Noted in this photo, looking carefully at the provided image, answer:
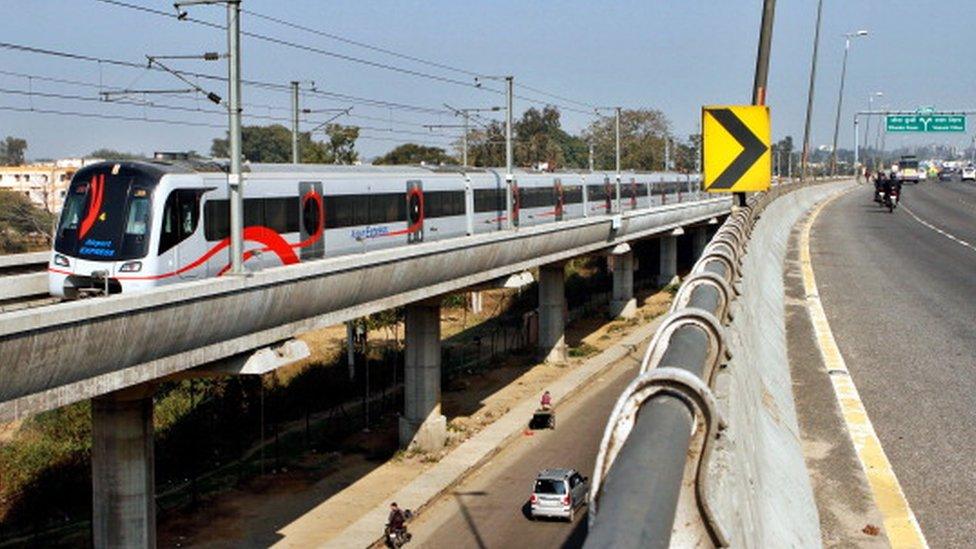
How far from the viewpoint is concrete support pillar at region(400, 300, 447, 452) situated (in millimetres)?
41062

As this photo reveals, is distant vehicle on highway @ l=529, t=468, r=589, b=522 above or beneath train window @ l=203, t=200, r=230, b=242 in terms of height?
beneath

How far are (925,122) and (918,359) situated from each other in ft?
374

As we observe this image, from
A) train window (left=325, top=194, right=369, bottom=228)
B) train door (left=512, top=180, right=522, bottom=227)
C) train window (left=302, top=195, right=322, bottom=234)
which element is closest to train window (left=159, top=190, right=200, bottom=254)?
train window (left=302, top=195, right=322, bottom=234)

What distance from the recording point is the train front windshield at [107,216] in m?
22.8

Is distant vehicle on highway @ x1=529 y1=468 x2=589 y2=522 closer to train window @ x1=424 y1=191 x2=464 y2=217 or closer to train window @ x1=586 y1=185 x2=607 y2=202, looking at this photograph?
train window @ x1=424 y1=191 x2=464 y2=217

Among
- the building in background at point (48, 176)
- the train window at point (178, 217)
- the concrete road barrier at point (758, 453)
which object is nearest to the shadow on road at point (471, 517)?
the train window at point (178, 217)

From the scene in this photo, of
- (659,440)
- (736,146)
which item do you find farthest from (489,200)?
(659,440)

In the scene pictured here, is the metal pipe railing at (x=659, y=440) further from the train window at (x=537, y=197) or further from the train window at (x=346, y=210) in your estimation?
the train window at (x=537, y=197)

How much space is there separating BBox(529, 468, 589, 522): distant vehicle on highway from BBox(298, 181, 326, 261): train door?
8.95 metres

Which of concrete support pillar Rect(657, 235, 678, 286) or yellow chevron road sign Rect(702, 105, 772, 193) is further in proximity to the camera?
concrete support pillar Rect(657, 235, 678, 286)

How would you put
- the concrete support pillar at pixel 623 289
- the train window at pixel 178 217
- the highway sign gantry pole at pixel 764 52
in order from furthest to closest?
the concrete support pillar at pixel 623 289 → the train window at pixel 178 217 → the highway sign gantry pole at pixel 764 52

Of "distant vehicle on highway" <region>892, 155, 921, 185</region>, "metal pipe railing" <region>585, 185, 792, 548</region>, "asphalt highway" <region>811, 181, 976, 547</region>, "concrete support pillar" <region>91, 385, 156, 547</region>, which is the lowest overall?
"concrete support pillar" <region>91, 385, 156, 547</region>

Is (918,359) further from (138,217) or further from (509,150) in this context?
(509,150)

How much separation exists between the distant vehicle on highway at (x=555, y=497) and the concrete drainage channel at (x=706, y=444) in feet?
69.8
